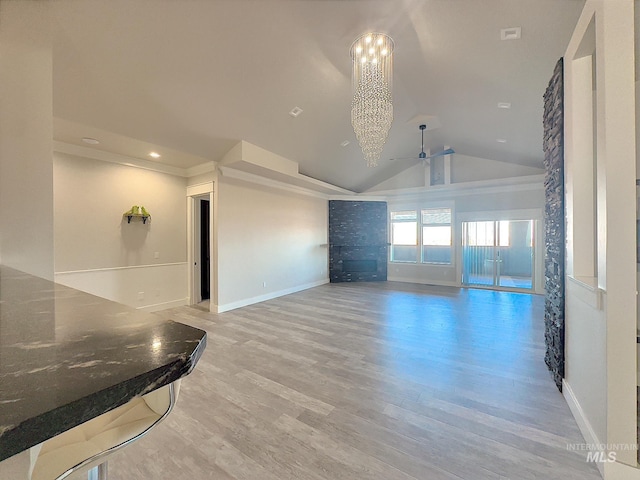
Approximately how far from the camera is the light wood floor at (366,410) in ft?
5.32

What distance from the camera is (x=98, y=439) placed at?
751 millimetres

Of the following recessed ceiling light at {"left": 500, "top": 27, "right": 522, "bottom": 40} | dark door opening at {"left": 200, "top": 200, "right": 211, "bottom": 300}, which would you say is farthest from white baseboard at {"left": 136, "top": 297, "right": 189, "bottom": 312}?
recessed ceiling light at {"left": 500, "top": 27, "right": 522, "bottom": 40}

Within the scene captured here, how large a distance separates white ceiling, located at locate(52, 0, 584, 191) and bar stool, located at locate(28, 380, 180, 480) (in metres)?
3.20

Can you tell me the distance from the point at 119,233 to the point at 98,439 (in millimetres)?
4696

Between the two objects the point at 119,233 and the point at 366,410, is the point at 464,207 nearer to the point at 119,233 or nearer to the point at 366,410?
the point at 366,410

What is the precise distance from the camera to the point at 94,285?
13.7 ft

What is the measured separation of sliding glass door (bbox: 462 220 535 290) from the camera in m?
6.60

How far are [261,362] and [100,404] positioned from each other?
274 centimetres

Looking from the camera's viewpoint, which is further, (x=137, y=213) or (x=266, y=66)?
(x=137, y=213)

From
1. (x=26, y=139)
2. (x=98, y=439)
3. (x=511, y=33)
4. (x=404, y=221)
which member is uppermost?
(x=511, y=33)

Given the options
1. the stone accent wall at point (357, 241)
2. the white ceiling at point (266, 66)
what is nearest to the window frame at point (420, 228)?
the stone accent wall at point (357, 241)

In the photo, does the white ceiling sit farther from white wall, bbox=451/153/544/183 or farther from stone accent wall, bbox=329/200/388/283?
stone accent wall, bbox=329/200/388/283

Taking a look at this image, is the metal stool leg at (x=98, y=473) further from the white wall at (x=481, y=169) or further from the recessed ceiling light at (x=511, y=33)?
the white wall at (x=481, y=169)

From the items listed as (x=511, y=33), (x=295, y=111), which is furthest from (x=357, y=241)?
(x=511, y=33)
